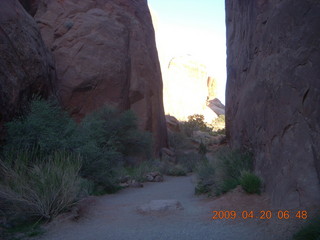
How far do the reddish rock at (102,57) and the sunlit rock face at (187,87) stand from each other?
35.5 metres

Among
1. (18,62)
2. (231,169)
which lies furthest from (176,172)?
(18,62)

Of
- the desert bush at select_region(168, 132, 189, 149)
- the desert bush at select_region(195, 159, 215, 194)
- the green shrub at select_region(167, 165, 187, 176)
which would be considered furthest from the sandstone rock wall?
the desert bush at select_region(168, 132, 189, 149)

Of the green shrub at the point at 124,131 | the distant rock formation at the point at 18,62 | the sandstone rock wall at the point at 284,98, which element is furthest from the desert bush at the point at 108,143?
the sandstone rock wall at the point at 284,98

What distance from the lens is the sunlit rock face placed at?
218 feet

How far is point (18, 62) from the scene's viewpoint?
44.0ft

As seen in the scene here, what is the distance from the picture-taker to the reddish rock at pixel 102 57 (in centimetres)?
2173

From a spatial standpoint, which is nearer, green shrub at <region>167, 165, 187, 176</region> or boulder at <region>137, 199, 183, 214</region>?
boulder at <region>137, 199, 183, 214</region>

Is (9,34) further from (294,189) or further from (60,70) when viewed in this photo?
(294,189)

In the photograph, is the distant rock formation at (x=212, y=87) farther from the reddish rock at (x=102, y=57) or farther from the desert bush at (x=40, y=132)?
the desert bush at (x=40, y=132)

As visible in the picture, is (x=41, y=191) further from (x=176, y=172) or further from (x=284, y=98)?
(x=176, y=172)

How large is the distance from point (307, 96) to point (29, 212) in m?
6.10

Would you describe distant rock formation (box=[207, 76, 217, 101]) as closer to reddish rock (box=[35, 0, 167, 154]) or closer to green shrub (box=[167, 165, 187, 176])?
reddish rock (box=[35, 0, 167, 154])

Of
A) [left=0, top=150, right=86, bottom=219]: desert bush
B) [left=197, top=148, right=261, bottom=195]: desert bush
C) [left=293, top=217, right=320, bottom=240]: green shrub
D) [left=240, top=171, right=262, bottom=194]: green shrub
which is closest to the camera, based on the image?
[left=293, top=217, right=320, bottom=240]: green shrub
